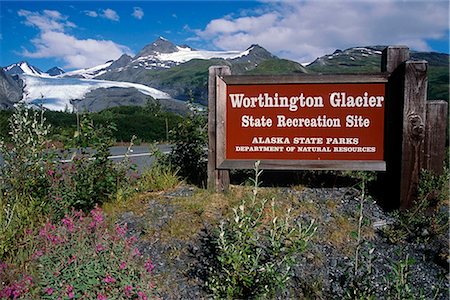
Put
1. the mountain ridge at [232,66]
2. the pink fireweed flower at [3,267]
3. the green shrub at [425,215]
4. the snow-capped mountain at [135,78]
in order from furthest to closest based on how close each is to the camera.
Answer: the mountain ridge at [232,66] < the snow-capped mountain at [135,78] < the green shrub at [425,215] < the pink fireweed flower at [3,267]

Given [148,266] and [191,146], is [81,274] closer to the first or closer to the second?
[148,266]

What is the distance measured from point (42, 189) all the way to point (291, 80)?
2.92m

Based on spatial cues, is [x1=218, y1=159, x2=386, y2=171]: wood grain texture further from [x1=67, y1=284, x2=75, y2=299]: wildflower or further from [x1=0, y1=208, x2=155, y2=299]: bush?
[x1=67, y1=284, x2=75, y2=299]: wildflower

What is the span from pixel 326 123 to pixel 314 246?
1.62 m

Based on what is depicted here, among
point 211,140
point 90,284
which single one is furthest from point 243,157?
point 90,284

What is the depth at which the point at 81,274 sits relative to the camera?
9.12 feet

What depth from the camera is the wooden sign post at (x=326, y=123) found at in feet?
15.2

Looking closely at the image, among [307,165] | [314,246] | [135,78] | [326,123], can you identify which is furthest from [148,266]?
[135,78]

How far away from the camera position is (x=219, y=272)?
3.33 meters

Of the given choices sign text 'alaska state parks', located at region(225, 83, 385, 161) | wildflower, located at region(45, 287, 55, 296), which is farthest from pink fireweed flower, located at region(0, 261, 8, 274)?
sign text 'alaska state parks', located at region(225, 83, 385, 161)

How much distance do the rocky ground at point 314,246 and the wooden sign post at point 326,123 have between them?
357 mm

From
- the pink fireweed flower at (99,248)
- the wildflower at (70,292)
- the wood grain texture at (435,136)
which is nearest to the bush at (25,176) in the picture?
the pink fireweed flower at (99,248)

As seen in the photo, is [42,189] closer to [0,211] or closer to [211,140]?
[0,211]

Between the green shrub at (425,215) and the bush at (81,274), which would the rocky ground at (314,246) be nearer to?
the green shrub at (425,215)
